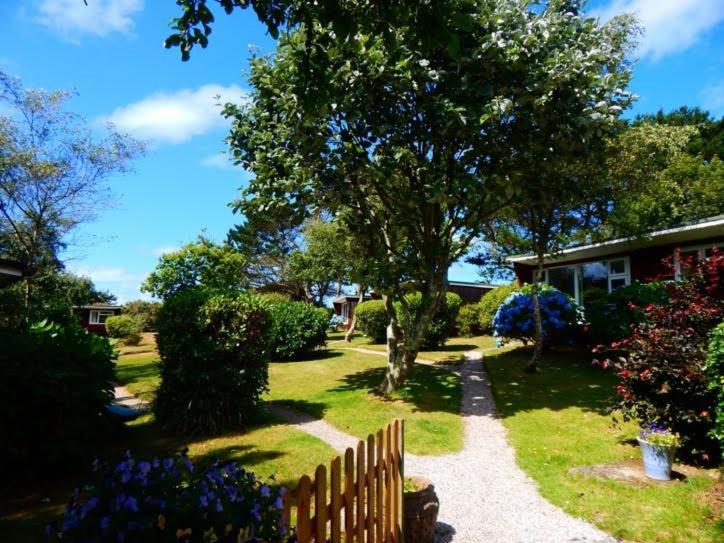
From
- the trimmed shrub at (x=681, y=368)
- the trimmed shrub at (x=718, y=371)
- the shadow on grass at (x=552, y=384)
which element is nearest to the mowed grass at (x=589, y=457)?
the shadow on grass at (x=552, y=384)

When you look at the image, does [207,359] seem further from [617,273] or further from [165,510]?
[617,273]

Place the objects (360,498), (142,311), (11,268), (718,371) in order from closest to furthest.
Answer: (360,498) → (718,371) → (11,268) → (142,311)

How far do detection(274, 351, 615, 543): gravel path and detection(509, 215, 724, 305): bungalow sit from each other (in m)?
7.08

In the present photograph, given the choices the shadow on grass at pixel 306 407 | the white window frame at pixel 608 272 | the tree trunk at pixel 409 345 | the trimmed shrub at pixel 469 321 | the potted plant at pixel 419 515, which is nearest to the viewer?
the potted plant at pixel 419 515

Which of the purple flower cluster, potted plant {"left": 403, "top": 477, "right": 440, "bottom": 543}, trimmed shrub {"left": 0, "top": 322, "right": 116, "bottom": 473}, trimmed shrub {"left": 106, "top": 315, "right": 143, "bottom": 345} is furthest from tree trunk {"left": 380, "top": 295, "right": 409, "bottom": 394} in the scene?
trimmed shrub {"left": 106, "top": 315, "right": 143, "bottom": 345}

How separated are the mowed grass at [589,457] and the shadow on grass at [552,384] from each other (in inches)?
0.9

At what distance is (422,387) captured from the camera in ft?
38.4

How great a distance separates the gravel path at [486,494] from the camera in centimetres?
454

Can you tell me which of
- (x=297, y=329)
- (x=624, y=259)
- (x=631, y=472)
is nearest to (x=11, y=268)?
(x=297, y=329)

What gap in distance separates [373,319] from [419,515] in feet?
60.2

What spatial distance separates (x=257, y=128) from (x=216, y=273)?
29.5 ft

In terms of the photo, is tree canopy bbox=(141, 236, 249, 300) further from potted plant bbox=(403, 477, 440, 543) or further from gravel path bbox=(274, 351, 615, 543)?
potted plant bbox=(403, 477, 440, 543)

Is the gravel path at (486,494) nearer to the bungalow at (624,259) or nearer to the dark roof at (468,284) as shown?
the bungalow at (624,259)

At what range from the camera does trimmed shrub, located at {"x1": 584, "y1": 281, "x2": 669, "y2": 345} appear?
12.3m
